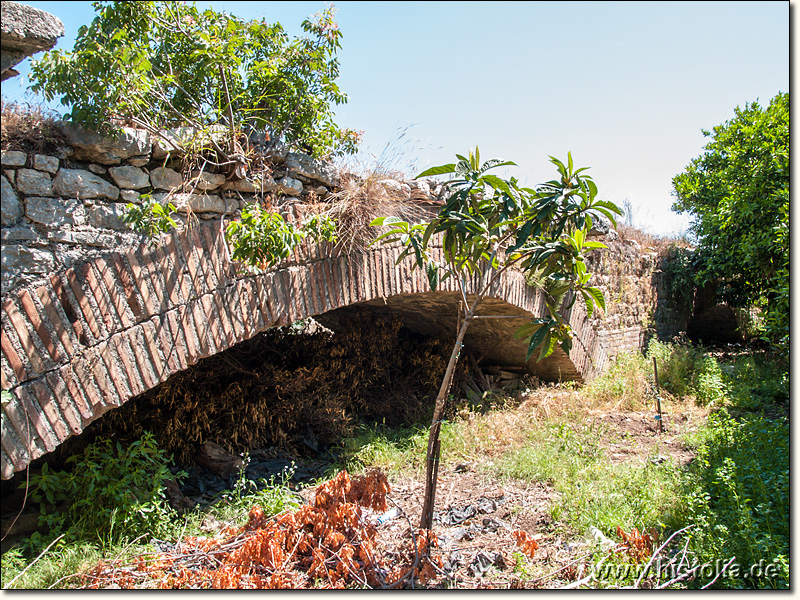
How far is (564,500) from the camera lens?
140 inches

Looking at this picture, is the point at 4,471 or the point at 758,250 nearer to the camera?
A: the point at 4,471

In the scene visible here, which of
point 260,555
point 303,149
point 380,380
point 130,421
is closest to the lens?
point 260,555

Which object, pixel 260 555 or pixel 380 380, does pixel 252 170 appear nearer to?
pixel 260 555

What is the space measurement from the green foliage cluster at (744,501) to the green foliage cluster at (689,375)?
6.12ft

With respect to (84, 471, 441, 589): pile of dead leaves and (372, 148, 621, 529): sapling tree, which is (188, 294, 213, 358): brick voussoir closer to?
(84, 471, 441, 589): pile of dead leaves

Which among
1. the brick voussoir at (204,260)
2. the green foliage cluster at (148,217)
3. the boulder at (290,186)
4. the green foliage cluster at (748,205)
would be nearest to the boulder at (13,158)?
the green foliage cluster at (148,217)

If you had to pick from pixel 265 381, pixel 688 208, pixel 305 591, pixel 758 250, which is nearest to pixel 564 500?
pixel 305 591

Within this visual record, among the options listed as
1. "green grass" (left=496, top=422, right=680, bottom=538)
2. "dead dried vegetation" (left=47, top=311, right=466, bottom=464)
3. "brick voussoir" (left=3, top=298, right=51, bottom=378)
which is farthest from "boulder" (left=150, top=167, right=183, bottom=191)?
"green grass" (left=496, top=422, right=680, bottom=538)

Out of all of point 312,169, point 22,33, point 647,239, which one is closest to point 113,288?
point 22,33

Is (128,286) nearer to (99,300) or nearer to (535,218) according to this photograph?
(99,300)

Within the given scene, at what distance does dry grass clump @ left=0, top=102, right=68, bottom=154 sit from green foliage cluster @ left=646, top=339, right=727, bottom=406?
20.4 ft

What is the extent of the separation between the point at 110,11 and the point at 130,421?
2.78 metres

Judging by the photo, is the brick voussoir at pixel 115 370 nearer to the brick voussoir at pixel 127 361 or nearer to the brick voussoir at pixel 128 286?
the brick voussoir at pixel 127 361

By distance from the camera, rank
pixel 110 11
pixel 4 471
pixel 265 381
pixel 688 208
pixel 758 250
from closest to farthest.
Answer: pixel 4 471, pixel 110 11, pixel 265 381, pixel 758 250, pixel 688 208
